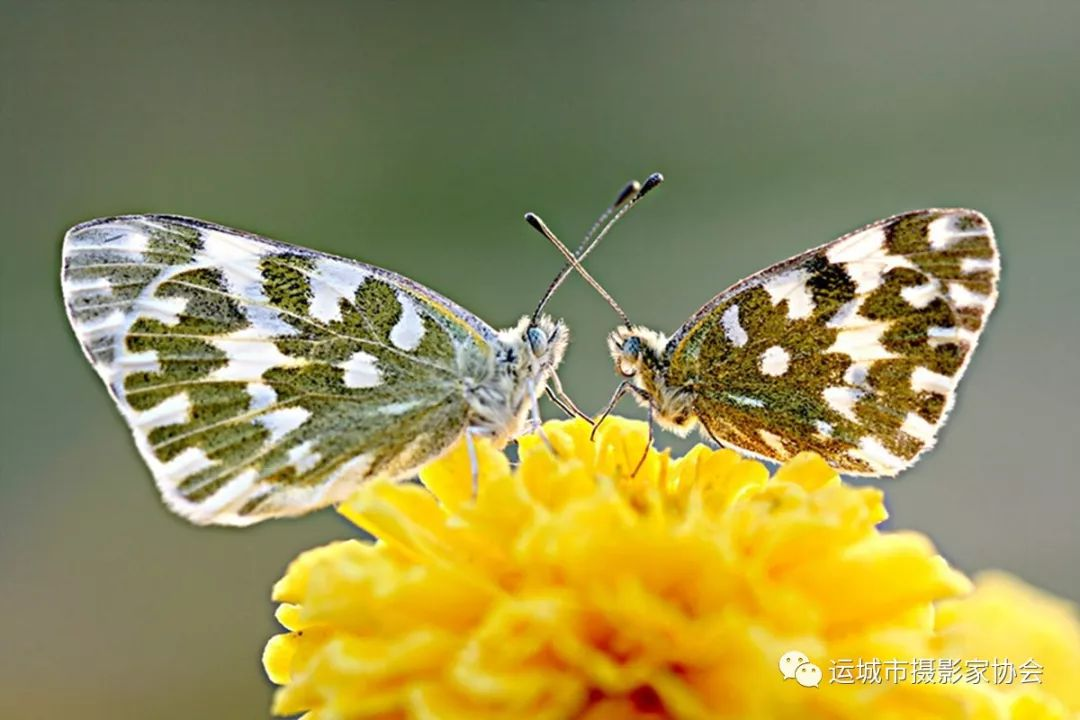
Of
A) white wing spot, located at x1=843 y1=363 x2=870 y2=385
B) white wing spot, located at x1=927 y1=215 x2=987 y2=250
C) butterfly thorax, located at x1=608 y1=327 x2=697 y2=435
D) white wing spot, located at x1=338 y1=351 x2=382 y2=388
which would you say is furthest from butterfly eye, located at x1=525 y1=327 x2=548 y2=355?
white wing spot, located at x1=927 y1=215 x2=987 y2=250

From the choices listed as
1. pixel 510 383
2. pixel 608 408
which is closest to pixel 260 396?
pixel 510 383

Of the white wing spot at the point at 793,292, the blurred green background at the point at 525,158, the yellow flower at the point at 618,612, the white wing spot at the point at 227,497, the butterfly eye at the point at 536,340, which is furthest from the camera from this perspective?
the blurred green background at the point at 525,158

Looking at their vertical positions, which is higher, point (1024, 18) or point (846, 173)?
point (1024, 18)

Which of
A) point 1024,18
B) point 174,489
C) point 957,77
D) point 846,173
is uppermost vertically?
point 1024,18

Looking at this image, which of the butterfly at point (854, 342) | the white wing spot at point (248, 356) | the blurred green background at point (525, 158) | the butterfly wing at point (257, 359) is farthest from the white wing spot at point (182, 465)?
the blurred green background at point (525, 158)

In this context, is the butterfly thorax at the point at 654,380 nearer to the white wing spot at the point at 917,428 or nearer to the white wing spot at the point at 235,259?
the white wing spot at the point at 917,428

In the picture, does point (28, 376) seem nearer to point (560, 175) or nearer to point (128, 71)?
point (128, 71)

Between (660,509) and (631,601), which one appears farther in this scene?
(660,509)

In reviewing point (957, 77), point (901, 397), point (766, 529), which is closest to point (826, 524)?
point (766, 529)

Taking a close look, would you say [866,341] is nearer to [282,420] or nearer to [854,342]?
[854,342]

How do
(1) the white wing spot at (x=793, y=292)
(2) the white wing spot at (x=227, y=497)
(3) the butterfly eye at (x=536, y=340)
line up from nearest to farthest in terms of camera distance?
(2) the white wing spot at (x=227, y=497)
(1) the white wing spot at (x=793, y=292)
(3) the butterfly eye at (x=536, y=340)
